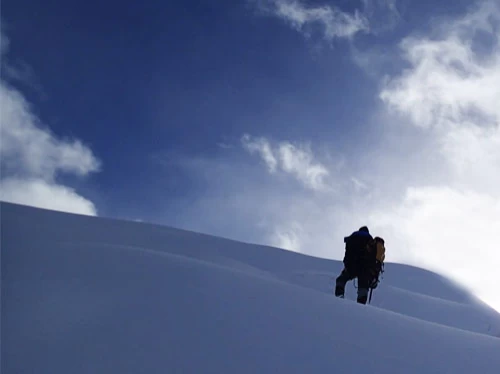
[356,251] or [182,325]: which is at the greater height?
[356,251]

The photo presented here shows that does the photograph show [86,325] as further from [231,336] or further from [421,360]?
[421,360]

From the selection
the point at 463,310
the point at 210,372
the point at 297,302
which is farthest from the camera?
the point at 463,310

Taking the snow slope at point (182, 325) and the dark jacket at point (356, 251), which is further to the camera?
the dark jacket at point (356, 251)

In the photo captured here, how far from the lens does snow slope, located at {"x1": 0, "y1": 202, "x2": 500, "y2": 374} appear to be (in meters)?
2.36

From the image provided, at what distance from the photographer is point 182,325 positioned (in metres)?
2.80

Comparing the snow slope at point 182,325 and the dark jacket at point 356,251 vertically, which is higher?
the dark jacket at point 356,251

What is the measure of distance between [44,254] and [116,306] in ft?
4.44

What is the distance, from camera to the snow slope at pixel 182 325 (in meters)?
2.36

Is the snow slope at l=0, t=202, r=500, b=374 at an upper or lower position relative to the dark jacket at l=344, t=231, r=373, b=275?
lower

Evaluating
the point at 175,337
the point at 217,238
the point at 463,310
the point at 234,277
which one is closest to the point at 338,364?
the point at 175,337

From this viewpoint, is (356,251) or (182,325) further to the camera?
(356,251)

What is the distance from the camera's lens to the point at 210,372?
2275 millimetres

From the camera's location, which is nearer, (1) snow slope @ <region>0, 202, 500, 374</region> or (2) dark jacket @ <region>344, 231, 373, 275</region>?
(1) snow slope @ <region>0, 202, 500, 374</region>

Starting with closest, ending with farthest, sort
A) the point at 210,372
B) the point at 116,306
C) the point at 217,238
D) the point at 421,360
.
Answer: the point at 210,372 < the point at 421,360 < the point at 116,306 < the point at 217,238
